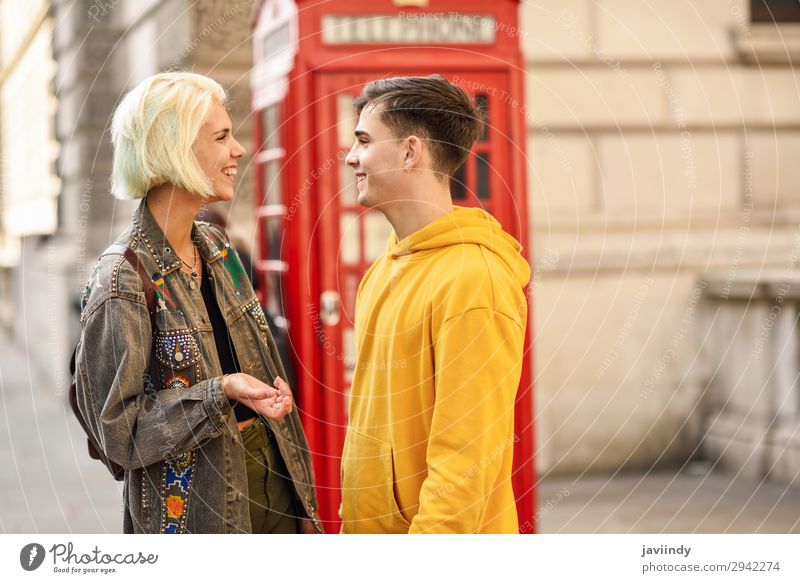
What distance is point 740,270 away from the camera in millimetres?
5559

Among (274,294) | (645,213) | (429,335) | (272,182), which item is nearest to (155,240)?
(429,335)

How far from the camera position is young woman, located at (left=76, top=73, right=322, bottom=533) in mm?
2082

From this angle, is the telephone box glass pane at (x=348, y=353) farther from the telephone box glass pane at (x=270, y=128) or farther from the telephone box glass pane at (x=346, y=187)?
the telephone box glass pane at (x=270, y=128)

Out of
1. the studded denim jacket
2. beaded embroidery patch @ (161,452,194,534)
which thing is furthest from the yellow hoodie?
beaded embroidery patch @ (161,452,194,534)

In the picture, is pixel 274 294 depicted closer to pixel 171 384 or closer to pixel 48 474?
pixel 171 384

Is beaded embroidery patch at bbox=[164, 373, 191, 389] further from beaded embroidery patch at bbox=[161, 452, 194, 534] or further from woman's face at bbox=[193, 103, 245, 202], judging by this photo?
woman's face at bbox=[193, 103, 245, 202]

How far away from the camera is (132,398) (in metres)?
2.10

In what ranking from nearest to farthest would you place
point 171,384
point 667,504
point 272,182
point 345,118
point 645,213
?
point 171,384 → point 345,118 → point 272,182 → point 667,504 → point 645,213

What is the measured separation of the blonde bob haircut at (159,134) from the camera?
6.97 feet

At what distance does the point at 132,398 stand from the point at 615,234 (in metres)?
3.83

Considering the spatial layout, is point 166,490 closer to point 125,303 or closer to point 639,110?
point 125,303

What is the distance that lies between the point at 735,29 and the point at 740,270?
1.31m
